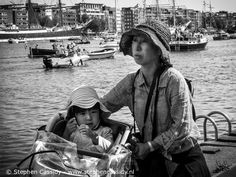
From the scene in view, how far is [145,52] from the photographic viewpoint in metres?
3.16

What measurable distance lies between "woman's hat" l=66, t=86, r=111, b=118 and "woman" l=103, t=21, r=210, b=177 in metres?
0.26

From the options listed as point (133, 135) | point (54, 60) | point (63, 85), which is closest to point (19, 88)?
point (63, 85)

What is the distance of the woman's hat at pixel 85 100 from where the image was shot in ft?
10.9

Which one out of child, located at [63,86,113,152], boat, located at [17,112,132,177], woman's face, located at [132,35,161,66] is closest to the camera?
boat, located at [17,112,132,177]

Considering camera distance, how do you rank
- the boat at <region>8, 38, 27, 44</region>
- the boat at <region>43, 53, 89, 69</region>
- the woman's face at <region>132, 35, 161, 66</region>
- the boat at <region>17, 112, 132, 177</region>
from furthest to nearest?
the boat at <region>8, 38, 27, 44</region> < the boat at <region>43, 53, 89, 69</region> < the woman's face at <region>132, 35, 161, 66</region> < the boat at <region>17, 112, 132, 177</region>

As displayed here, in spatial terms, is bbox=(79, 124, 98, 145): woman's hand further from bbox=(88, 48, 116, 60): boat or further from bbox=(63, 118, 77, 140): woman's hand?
bbox=(88, 48, 116, 60): boat

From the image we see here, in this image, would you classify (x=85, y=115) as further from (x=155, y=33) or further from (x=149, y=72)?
(x=155, y=33)

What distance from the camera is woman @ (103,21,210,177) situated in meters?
3.05

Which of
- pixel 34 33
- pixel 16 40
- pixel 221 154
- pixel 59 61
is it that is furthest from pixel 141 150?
pixel 34 33

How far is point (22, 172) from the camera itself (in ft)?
8.59

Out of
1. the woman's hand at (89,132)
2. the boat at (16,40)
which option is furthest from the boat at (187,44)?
the boat at (16,40)

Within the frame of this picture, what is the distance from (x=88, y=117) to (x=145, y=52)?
67 centimetres

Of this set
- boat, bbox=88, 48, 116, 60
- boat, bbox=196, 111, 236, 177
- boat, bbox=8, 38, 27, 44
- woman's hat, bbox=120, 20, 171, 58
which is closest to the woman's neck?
woman's hat, bbox=120, 20, 171, 58

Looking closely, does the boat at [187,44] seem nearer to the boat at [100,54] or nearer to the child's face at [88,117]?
the boat at [100,54]
